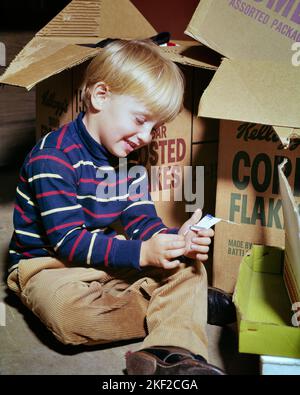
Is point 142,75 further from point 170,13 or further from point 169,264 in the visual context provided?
point 170,13

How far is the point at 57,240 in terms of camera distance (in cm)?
107

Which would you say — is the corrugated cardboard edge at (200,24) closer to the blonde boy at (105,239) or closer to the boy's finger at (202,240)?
the blonde boy at (105,239)

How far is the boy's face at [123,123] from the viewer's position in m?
1.11

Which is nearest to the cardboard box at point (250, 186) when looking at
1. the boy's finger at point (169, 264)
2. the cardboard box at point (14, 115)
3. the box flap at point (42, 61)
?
the boy's finger at point (169, 264)

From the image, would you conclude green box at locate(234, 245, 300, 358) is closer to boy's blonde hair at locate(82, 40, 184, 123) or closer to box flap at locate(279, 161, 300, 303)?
box flap at locate(279, 161, 300, 303)

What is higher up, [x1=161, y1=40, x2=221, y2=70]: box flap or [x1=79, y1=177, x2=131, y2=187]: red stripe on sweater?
[x1=161, y1=40, x2=221, y2=70]: box flap

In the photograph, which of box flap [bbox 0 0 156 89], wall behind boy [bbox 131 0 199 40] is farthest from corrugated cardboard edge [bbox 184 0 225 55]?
wall behind boy [bbox 131 0 199 40]

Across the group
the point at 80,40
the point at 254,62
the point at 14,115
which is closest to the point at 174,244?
the point at 254,62

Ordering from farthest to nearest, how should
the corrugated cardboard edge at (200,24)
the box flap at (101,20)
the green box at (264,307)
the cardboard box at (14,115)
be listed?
the cardboard box at (14,115) → the box flap at (101,20) → the corrugated cardboard edge at (200,24) → the green box at (264,307)

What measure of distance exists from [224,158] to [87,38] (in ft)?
1.46

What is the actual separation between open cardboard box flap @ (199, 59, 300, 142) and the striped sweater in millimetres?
259

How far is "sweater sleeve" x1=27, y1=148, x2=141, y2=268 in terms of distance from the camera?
107 cm

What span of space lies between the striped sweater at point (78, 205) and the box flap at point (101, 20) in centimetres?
32
